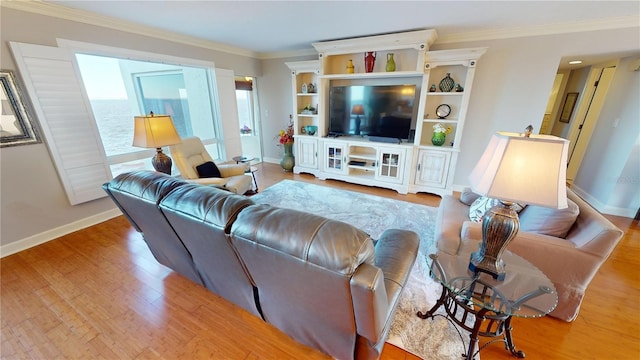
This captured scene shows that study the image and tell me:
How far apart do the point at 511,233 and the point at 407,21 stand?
267cm

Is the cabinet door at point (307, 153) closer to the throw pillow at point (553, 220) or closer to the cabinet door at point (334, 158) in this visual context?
the cabinet door at point (334, 158)

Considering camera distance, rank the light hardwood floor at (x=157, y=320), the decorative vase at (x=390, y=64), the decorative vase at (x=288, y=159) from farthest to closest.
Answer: the decorative vase at (x=288, y=159)
the decorative vase at (x=390, y=64)
the light hardwood floor at (x=157, y=320)

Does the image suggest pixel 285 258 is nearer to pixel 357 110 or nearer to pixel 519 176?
pixel 519 176

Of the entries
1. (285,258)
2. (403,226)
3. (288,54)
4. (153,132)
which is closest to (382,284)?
(285,258)

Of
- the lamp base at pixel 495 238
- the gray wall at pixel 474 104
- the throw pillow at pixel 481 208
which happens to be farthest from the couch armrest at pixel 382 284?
the gray wall at pixel 474 104

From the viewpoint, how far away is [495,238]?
48.1 inches

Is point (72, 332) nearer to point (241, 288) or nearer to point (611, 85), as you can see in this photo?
point (241, 288)

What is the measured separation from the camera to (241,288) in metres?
1.42

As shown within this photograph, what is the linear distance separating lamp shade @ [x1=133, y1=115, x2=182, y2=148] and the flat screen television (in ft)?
8.57

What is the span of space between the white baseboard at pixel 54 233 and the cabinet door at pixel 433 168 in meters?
4.34

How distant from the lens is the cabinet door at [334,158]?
4.18 meters

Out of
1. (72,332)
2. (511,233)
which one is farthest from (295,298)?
(72,332)

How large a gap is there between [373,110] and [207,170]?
8.77 ft

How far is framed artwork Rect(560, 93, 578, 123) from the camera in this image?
4.27 m
